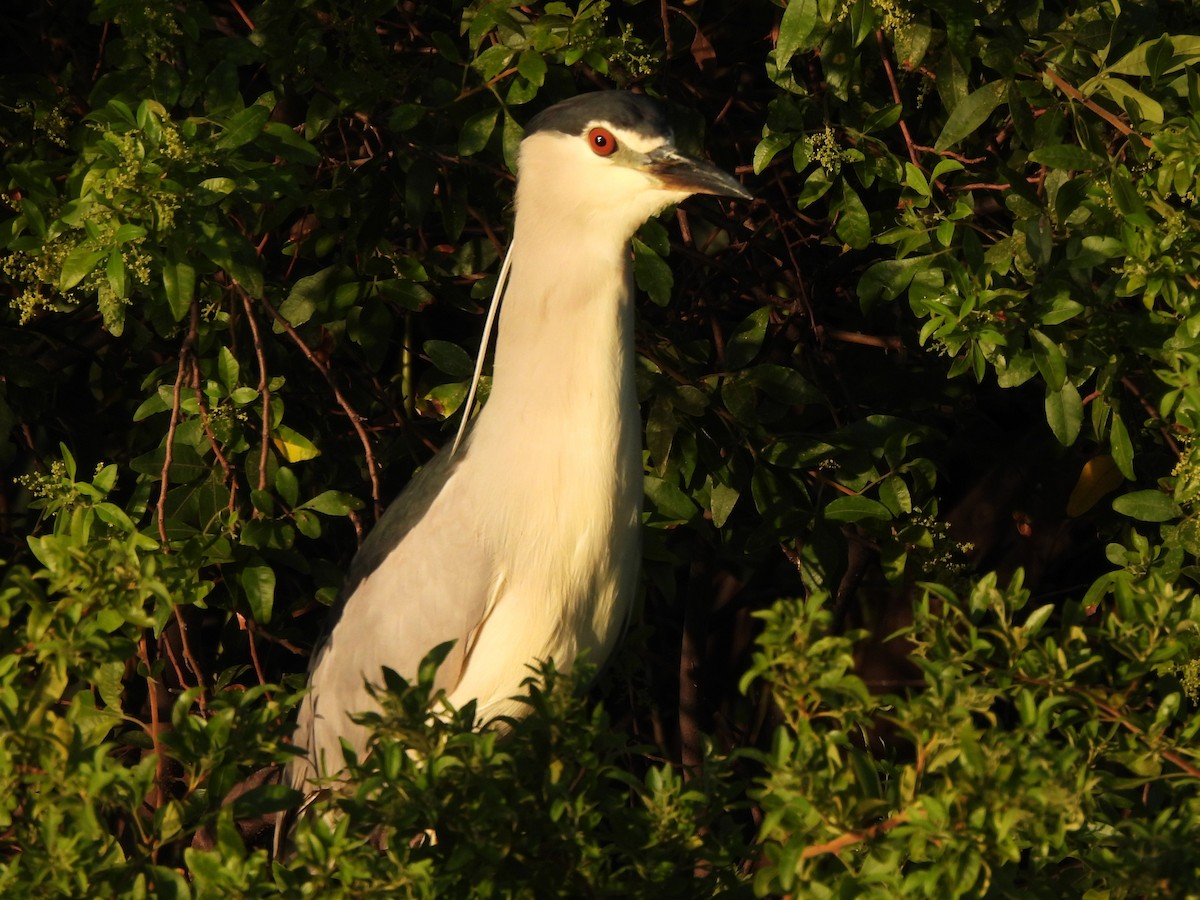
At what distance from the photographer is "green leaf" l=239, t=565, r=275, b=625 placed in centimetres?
242

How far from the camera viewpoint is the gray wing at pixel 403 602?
2.36 m

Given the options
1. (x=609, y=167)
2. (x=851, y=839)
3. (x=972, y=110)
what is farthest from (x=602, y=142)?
(x=851, y=839)

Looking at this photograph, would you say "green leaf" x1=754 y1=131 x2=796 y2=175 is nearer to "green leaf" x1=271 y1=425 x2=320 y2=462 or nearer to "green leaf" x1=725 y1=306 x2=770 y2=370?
"green leaf" x1=725 y1=306 x2=770 y2=370

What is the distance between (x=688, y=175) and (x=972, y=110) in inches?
19.4

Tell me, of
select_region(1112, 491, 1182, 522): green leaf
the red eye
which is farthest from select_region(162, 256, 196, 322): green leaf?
select_region(1112, 491, 1182, 522): green leaf

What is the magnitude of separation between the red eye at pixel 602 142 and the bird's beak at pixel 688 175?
7 cm

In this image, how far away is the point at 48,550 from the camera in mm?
1516

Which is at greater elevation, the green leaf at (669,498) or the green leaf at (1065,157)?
the green leaf at (1065,157)

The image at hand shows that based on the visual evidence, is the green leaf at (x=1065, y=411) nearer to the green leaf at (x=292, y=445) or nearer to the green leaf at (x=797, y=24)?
the green leaf at (x=797, y=24)

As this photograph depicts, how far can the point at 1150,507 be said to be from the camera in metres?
2.18

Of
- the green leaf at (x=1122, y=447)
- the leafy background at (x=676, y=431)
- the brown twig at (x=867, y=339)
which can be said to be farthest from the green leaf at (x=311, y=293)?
the green leaf at (x=1122, y=447)

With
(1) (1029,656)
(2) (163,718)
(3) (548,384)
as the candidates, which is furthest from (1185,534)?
(2) (163,718)

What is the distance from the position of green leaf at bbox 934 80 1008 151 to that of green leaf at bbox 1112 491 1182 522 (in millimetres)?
659

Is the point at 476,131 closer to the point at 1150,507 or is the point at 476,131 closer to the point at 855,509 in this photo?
the point at 855,509
